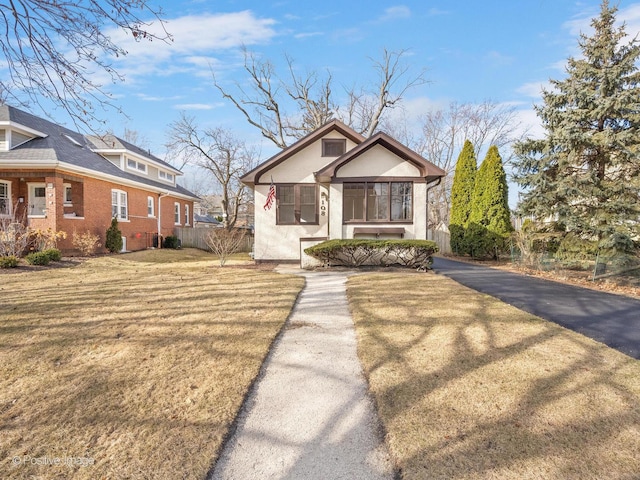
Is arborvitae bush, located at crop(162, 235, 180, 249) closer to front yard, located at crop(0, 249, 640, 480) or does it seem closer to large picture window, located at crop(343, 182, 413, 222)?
large picture window, located at crop(343, 182, 413, 222)

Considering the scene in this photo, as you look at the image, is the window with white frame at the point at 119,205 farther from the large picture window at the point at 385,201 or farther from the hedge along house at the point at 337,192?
the large picture window at the point at 385,201

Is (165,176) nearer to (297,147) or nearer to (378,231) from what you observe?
(297,147)

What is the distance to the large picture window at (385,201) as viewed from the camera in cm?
1287

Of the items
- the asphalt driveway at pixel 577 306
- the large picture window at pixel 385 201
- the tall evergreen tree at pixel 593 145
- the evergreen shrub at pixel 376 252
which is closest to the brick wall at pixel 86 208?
the evergreen shrub at pixel 376 252

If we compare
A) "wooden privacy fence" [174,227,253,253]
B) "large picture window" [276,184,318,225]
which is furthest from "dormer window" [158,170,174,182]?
"large picture window" [276,184,318,225]

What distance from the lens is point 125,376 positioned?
130 inches

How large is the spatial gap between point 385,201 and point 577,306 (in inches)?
289

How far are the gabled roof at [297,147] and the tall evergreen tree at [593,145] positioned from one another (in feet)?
22.0

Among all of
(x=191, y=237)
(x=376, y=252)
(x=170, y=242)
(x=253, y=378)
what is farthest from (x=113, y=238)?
(x=253, y=378)

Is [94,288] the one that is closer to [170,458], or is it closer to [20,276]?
[20,276]

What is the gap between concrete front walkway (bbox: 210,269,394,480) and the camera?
218 cm

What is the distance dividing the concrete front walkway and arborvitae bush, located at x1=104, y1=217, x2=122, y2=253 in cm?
1554

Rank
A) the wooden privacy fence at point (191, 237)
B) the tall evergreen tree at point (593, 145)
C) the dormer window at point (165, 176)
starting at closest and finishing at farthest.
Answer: the tall evergreen tree at point (593, 145)
the wooden privacy fence at point (191, 237)
the dormer window at point (165, 176)

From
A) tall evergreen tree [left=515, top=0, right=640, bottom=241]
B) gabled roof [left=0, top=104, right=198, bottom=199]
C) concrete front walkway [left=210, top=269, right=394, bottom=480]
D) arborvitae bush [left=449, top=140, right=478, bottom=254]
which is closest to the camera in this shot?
concrete front walkway [left=210, top=269, right=394, bottom=480]
